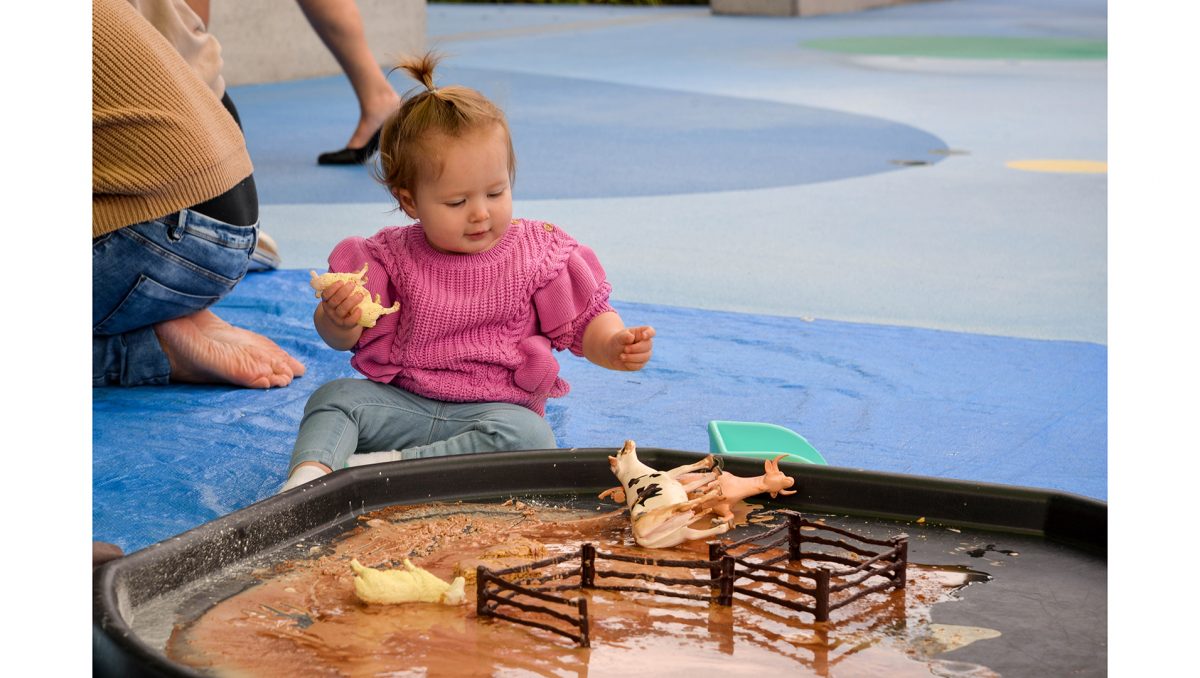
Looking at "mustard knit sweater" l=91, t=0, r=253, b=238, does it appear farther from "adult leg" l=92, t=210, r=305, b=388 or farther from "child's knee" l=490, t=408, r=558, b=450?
"child's knee" l=490, t=408, r=558, b=450

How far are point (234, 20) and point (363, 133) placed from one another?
6.96ft

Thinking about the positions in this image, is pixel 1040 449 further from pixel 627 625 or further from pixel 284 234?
pixel 284 234

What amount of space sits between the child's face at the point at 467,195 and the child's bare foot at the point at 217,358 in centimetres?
44

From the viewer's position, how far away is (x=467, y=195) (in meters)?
1.48

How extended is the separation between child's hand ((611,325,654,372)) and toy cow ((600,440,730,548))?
19 centimetres

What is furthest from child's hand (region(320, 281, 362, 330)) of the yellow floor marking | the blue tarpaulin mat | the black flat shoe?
the yellow floor marking

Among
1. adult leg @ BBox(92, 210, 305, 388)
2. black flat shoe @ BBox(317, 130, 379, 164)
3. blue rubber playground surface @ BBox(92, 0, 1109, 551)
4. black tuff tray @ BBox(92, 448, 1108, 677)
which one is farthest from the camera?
black flat shoe @ BBox(317, 130, 379, 164)

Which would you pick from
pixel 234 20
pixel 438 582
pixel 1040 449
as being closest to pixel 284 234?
pixel 1040 449

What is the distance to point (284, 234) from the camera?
2.77 m

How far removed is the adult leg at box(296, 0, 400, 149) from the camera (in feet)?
10.5

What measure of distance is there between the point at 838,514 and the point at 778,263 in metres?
1.45

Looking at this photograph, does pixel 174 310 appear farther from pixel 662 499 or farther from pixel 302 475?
pixel 662 499

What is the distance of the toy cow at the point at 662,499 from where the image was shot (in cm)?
113
